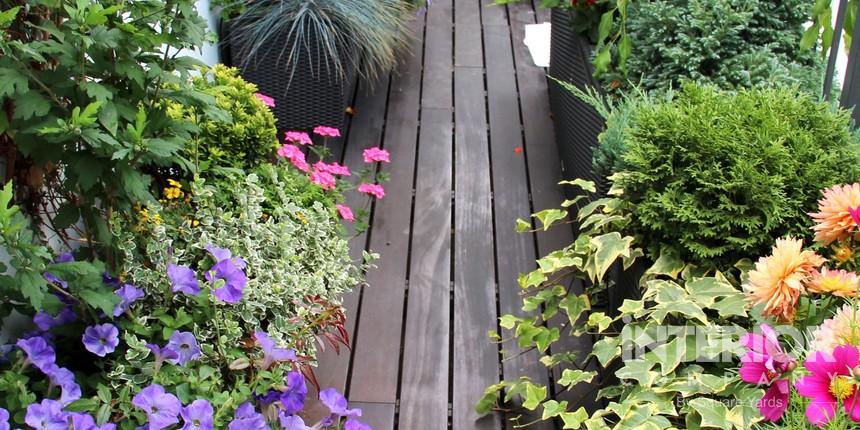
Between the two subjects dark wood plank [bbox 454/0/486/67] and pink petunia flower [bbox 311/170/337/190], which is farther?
dark wood plank [bbox 454/0/486/67]

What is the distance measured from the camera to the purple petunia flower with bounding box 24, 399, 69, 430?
4.95 feet

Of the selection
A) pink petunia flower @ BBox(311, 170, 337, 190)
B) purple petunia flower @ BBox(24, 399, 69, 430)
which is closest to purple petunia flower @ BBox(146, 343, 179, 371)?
purple petunia flower @ BBox(24, 399, 69, 430)

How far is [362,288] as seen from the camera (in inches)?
115

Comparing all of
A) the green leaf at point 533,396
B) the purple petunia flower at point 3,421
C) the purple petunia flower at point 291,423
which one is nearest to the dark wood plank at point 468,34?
the green leaf at point 533,396

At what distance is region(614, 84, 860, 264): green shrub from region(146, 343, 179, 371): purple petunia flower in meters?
1.11

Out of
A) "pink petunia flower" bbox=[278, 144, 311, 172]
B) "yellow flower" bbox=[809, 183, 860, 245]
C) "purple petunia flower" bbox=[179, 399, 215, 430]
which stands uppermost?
"yellow flower" bbox=[809, 183, 860, 245]

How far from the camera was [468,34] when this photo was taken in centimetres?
492

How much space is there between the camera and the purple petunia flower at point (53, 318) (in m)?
1.75

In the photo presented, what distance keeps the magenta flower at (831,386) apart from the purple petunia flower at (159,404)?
1095 millimetres

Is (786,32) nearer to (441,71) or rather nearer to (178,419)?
(441,71)

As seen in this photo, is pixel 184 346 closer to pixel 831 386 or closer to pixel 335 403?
pixel 335 403

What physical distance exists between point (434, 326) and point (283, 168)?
2.24ft

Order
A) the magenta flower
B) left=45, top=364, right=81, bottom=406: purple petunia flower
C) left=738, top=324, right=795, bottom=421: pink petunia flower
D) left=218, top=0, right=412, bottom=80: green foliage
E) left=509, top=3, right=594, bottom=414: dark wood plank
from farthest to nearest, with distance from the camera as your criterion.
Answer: left=218, top=0, right=412, bottom=80: green foliage < left=509, top=3, right=594, bottom=414: dark wood plank < left=45, top=364, right=81, bottom=406: purple petunia flower < left=738, top=324, right=795, bottom=421: pink petunia flower < the magenta flower

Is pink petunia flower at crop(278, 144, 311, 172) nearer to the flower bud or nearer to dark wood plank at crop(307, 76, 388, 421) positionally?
dark wood plank at crop(307, 76, 388, 421)
